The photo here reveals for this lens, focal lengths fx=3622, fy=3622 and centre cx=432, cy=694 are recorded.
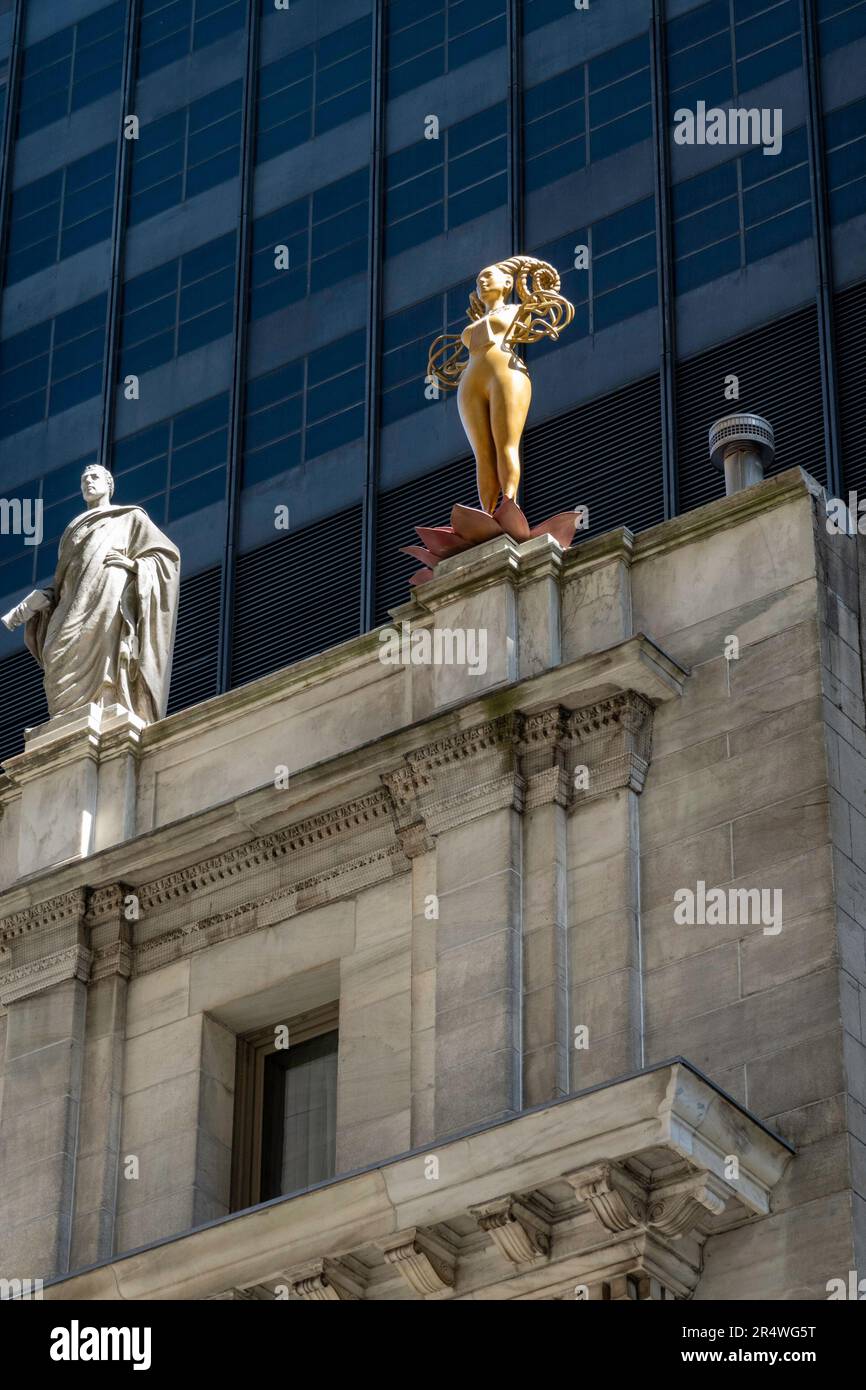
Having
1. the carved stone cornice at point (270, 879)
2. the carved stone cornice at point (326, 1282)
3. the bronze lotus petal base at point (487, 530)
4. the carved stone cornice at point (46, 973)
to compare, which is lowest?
A: the carved stone cornice at point (326, 1282)

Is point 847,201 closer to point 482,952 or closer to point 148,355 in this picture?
point 148,355

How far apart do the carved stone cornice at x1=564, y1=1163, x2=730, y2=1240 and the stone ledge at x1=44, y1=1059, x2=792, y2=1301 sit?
0.01 metres

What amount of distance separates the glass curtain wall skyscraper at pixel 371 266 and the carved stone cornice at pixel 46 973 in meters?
18.4

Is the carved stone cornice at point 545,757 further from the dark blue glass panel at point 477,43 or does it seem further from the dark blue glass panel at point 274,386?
the dark blue glass panel at point 477,43

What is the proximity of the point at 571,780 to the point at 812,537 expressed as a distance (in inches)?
114

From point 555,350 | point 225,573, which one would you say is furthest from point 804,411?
point 225,573

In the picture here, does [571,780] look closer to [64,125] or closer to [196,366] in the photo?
[196,366]

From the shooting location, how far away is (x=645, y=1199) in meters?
27.0

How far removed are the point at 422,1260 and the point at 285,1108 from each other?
14.6ft

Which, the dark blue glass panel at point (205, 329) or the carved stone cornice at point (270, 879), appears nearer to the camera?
the carved stone cornice at point (270, 879)

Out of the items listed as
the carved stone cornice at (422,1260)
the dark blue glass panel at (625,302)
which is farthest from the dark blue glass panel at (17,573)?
the carved stone cornice at (422,1260)

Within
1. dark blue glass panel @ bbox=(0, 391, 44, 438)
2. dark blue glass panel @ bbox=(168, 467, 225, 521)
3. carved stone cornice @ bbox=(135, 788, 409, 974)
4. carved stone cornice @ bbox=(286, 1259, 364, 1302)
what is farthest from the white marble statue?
dark blue glass panel @ bbox=(0, 391, 44, 438)

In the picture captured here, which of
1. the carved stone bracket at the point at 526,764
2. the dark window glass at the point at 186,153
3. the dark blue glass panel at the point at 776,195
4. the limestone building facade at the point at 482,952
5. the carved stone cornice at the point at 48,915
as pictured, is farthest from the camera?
the dark window glass at the point at 186,153

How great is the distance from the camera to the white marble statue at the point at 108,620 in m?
34.4
